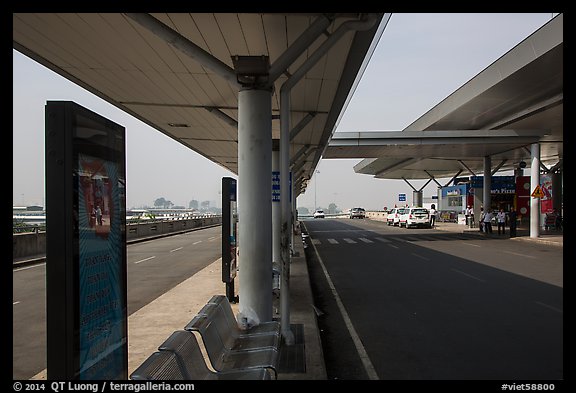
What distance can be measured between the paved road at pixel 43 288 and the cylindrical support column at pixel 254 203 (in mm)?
2696

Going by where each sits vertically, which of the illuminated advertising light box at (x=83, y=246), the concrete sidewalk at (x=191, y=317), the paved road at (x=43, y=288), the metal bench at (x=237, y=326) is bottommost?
the paved road at (x=43, y=288)

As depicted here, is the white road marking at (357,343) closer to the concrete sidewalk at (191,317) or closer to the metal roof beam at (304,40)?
the concrete sidewalk at (191,317)

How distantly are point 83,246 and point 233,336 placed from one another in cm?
290

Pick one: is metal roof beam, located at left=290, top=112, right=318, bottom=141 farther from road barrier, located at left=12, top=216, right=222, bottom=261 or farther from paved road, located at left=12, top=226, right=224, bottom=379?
road barrier, located at left=12, top=216, right=222, bottom=261

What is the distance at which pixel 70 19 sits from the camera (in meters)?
5.91

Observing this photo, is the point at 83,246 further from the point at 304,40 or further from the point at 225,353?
the point at 304,40

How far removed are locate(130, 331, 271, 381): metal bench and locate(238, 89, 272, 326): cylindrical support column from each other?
199cm

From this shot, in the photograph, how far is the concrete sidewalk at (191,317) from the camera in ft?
18.0

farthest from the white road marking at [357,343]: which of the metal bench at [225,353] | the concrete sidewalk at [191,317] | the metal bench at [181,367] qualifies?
the metal bench at [181,367]

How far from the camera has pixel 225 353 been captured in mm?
4719

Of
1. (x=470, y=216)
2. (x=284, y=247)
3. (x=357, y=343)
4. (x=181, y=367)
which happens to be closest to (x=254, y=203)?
(x=284, y=247)

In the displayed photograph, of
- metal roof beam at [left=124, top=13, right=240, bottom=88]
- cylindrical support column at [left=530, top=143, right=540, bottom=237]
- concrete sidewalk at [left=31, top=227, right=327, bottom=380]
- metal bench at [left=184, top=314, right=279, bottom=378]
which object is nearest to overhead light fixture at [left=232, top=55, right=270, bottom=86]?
metal roof beam at [left=124, top=13, right=240, bottom=88]

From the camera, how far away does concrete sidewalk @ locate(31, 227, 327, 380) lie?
5500 millimetres
